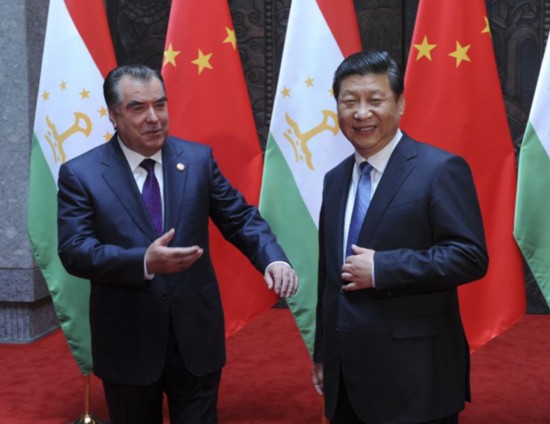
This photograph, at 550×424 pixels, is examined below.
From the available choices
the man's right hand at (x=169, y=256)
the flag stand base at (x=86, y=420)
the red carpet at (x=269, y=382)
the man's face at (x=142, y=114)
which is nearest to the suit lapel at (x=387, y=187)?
the man's right hand at (x=169, y=256)

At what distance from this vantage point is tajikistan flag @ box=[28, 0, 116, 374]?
3.26 meters

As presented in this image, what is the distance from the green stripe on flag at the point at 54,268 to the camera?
10.7 feet

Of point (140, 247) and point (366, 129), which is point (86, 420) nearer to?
point (140, 247)

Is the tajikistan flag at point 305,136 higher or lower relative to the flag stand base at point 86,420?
higher

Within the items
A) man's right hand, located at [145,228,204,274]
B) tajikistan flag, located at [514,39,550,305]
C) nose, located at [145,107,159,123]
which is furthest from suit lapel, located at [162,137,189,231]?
tajikistan flag, located at [514,39,550,305]

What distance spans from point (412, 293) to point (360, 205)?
25 cm

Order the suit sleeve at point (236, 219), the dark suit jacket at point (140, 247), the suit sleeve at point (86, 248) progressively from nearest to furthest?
the suit sleeve at point (86, 248) < the dark suit jacket at point (140, 247) < the suit sleeve at point (236, 219)

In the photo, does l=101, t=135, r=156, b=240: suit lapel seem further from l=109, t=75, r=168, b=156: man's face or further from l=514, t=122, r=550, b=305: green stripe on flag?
l=514, t=122, r=550, b=305: green stripe on flag

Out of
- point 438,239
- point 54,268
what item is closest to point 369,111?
point 438,239

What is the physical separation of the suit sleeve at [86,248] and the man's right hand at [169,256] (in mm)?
86

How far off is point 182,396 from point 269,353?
2.32 meters

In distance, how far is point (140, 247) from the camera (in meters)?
2.14

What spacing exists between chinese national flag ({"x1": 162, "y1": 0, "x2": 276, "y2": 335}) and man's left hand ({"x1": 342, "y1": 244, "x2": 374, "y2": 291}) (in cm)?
147

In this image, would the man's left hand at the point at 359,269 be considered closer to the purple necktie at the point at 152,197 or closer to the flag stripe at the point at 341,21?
the purple necktie at the point at 152,197
